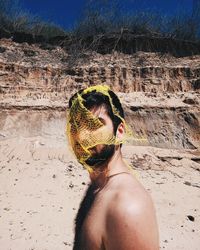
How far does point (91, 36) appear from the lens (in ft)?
47.6

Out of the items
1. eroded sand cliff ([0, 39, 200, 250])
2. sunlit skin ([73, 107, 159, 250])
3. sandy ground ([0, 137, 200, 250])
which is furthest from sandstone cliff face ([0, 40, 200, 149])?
sunlit skin ([73, 107, 159, 250])

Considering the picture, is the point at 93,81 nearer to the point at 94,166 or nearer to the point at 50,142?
the point at 50,142

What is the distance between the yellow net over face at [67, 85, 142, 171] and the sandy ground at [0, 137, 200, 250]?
3.65 meters

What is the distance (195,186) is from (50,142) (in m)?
4.17

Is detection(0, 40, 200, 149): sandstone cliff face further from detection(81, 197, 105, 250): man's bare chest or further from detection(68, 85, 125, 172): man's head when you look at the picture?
detection(81, 197, 105, 250): man's bare chest

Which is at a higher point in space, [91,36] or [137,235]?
[91,36]

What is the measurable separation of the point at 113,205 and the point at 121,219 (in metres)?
0.09

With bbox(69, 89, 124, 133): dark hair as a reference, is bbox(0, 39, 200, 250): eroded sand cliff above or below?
below

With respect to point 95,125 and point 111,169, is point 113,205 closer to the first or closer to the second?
point 111,169

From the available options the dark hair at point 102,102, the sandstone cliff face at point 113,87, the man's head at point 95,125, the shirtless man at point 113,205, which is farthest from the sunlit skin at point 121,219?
the sandstone cliff face at point 113,87

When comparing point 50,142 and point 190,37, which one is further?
point 190,37

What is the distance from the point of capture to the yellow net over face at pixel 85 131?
150 centimetres

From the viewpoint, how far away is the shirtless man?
1.14 meters

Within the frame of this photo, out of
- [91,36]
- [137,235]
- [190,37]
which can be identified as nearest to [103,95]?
[137,235]
